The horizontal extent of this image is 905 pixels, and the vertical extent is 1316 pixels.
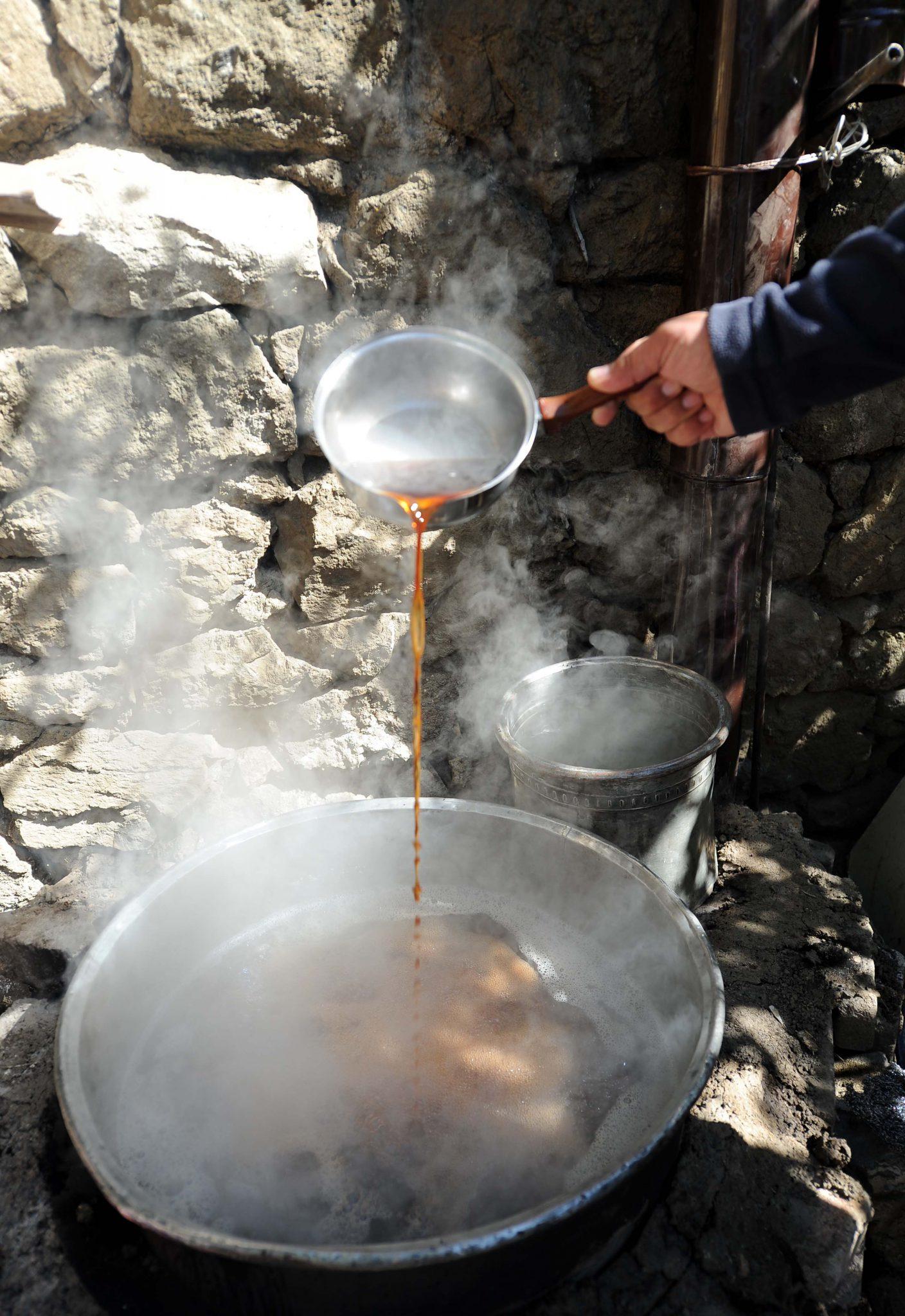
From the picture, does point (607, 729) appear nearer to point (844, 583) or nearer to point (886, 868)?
point (844, 583)

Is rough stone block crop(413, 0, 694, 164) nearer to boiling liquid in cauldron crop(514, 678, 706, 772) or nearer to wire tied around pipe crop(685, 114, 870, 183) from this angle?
wire tied around pipe crop(685, 114, 870, 183)

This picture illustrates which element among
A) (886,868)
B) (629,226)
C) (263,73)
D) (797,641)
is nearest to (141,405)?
(263,73)

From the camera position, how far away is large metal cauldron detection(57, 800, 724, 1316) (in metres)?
Answer: 1.38

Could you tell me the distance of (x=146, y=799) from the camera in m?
2.72

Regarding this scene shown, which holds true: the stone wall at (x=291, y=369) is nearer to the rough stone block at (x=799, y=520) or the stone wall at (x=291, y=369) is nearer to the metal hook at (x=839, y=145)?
the rough stone block at (x=799, y=520)

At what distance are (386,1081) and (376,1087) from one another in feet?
0.09

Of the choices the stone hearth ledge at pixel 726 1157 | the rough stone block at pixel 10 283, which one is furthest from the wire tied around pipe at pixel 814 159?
the stone hearth ledge at pixel 726 1157

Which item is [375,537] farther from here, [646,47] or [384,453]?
[646,47]

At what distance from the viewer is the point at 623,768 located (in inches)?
121

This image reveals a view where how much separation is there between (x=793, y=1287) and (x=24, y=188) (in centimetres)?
258

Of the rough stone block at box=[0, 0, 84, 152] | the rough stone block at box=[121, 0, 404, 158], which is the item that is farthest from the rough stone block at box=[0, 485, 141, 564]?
the rough stone block at box=[121, 0, 404, 158]

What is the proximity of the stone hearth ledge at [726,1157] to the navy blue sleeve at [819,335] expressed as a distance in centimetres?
150

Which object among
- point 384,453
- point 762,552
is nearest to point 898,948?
point 762,552


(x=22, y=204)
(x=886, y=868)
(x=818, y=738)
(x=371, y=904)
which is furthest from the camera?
(x=818, y=738)
